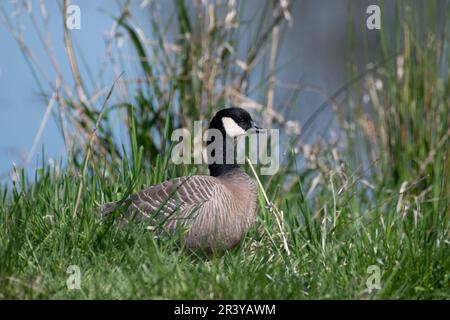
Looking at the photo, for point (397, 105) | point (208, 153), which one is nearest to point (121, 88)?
point (208, 153)

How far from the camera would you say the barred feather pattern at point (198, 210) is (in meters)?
4.45

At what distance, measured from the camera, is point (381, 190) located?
607cm

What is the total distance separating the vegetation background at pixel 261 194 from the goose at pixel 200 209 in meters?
0.10

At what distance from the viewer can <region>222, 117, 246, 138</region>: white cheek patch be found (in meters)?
5.07

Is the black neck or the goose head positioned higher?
the goose head

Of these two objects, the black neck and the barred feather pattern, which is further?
the black neck

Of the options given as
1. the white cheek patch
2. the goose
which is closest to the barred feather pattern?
the goose

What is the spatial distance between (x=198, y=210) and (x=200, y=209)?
12mm

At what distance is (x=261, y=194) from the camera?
509cm

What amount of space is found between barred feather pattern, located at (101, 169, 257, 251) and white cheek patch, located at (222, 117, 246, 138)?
381 mm

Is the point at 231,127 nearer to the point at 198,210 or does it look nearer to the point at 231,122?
the point at 231,122

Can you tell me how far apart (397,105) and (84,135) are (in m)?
2.34

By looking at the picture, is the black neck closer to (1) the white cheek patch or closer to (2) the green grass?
(1) the white cheek patch
